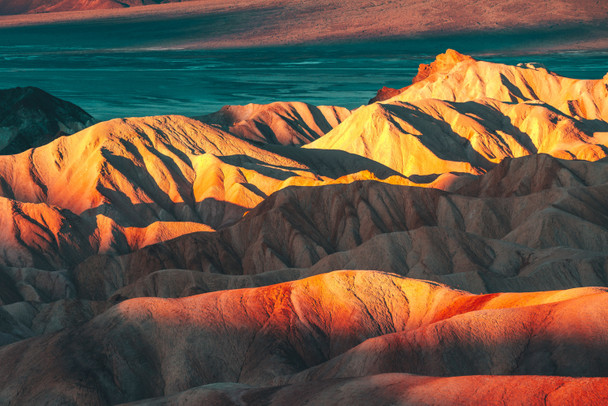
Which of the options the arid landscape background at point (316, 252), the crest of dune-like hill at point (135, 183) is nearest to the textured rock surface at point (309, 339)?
the arid landscape background at point (316, 252)

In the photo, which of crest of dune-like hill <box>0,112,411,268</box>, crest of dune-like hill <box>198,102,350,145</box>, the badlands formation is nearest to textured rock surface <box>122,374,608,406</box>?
the badlands formation

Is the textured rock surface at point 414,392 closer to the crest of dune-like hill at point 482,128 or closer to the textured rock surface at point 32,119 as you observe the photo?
the crest of dune-like hill at point 482,128

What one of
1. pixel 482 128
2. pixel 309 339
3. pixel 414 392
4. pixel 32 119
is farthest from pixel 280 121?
pixel 414 392

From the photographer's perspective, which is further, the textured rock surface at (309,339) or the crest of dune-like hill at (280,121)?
the crest of dune-like hill at (280,121)

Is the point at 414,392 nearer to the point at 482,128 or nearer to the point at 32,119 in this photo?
the point at 482,128

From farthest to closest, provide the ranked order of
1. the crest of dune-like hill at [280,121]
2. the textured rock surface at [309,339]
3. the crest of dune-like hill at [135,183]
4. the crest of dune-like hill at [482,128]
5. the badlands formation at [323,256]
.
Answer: the crest of dune-like hill at [280,121] < the crest of dune-like hill at [482,128] < the crest of dune-like hill at [135,183] < the badlands formation at [323,256] < the textured rock surface at [309,339]

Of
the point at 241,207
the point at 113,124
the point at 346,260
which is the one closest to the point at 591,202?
the point at 346,260

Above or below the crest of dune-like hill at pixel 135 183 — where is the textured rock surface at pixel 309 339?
above
